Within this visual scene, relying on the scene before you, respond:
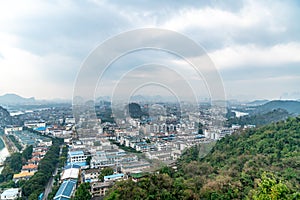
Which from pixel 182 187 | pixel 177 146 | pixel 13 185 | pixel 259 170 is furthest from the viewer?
pixel 177 146

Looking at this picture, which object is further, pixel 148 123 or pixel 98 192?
pixel 148 123

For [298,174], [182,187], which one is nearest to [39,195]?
[182,187]

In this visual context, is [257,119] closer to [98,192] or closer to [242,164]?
[242,164]

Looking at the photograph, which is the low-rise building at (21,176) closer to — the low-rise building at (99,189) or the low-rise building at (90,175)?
the low-rise building at (90,175)

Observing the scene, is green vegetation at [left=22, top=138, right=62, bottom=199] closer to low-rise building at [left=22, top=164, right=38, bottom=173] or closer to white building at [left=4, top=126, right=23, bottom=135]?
low-rise building at [left=22, top=164, right=38, bottom=173]

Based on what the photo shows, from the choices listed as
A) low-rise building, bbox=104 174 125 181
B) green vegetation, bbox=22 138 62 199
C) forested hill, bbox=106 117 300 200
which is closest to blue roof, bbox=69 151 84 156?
green vegetation, bbox=22 138 62 199

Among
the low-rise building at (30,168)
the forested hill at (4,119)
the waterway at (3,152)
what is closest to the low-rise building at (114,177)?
the low-rise building at (30,168)
